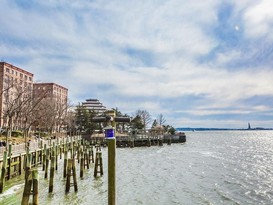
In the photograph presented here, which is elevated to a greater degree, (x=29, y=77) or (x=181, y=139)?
(x=29, y=77)

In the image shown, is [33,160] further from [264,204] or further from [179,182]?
[264,204]

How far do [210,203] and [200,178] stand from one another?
939 cm

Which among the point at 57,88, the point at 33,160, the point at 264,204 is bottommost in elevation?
the point at 264,204

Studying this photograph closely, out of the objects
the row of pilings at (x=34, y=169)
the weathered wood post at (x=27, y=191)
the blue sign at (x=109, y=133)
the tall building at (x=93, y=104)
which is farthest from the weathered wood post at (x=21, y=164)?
the tall building at (x=93, y=104)

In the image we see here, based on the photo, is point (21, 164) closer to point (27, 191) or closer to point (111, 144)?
point (27, 191)

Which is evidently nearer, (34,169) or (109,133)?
(109,133)

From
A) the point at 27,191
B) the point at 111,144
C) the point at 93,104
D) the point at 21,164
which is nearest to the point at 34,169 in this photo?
the point at 27,191

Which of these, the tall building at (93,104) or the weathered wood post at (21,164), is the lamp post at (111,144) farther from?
the tall building at (93,104)

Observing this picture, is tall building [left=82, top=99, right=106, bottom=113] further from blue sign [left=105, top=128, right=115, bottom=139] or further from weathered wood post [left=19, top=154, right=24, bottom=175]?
blue sign [left=105, top=128, right=115, bottom=139]

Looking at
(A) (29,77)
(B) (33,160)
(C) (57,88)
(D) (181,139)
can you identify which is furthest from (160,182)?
(C) (57,88)

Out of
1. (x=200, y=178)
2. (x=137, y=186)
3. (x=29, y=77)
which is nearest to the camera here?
(x=137, y=186)

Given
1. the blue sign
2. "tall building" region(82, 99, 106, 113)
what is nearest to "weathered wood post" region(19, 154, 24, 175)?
the blue sign

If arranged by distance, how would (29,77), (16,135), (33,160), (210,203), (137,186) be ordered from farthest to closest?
(29,77) < (16,135) < (33,160) < (137,186) < (210,203)

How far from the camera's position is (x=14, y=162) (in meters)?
23.9
